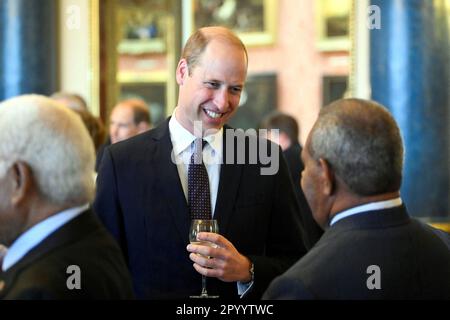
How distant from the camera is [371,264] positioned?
231 cm

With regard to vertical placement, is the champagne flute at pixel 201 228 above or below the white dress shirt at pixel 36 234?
below

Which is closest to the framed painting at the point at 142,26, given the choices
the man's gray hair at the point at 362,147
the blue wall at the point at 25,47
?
the blue wall at the point at 25,47

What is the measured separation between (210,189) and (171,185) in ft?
0.52

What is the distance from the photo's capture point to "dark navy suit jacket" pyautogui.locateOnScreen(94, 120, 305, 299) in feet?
10.5

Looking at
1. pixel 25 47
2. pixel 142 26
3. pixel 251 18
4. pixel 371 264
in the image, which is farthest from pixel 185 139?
pixel 251 18

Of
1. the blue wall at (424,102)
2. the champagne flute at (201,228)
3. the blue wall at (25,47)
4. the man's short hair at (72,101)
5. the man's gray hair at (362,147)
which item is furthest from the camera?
the blue wall at (25,47)

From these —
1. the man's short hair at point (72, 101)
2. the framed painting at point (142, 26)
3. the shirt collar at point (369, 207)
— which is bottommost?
the shirt collar at point (369, 207)

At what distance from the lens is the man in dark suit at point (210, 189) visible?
3201 millimetres

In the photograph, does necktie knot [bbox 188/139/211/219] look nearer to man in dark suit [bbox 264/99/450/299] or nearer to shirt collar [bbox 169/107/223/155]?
shirt collar [bbox 169/107/223/155]

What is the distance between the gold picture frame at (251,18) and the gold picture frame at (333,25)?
726 millimetres

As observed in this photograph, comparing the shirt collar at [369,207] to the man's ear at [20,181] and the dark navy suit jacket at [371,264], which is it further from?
the man's ear at [20,181]

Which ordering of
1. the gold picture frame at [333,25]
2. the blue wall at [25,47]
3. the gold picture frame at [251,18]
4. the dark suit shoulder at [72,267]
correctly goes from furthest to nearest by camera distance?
1. the gold picture frame at [251,18]
2. the gold picture frame at [333,25]
3. the blue wall at [25,47]
4. the dark suit shoulder at [72,267]

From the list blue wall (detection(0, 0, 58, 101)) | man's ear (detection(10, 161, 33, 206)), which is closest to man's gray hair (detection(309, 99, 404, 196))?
man's ear (detection(10, 161, 33, 206))

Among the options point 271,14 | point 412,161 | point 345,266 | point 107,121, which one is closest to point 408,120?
point 412,161
